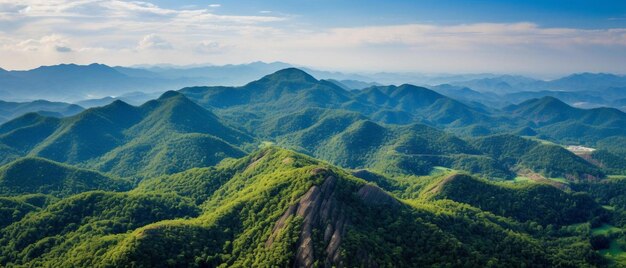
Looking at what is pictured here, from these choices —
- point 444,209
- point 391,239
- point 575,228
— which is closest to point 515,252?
→ point 444,209

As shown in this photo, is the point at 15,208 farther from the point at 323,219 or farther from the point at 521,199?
the point at 521,199

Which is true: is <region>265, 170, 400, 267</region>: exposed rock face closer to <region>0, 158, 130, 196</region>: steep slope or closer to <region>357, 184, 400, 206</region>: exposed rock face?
<region>357, 184, 400, 206</region>: exposed rock face

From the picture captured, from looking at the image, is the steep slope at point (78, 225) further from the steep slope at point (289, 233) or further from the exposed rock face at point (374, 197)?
the exposed rock face at point (374, 197)

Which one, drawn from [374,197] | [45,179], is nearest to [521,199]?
[374,197]

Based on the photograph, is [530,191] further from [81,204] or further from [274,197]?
[81,204]

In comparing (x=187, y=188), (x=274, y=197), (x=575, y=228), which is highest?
(x=274, y=197)

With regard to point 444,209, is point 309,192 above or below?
above

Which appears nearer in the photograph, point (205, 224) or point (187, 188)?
point (205, 224)
